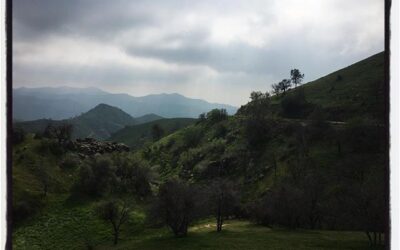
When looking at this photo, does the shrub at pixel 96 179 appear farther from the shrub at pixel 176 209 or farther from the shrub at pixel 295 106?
the shrub at pixel 295 106

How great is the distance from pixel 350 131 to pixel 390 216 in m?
79.2

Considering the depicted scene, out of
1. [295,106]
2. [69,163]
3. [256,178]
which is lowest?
[256,178]

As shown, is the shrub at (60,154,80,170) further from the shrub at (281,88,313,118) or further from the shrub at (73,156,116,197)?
the shrub at (281,88,313,118)

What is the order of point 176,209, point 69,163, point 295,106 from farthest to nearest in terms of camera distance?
point 295,106, point 69,163, point 176,209

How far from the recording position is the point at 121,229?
62.8 m

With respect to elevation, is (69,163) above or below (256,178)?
above

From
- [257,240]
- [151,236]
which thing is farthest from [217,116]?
[257,240]

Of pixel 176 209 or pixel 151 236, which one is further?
pixel 151 236

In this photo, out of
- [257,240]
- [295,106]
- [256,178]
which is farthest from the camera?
[295,106]

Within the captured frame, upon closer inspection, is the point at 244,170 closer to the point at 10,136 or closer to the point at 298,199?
the point at 298,199

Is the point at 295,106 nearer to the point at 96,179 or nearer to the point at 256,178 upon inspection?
the point at 256,178

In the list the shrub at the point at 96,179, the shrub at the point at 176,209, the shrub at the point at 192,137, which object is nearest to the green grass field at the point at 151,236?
the shrub at the point at 176,209

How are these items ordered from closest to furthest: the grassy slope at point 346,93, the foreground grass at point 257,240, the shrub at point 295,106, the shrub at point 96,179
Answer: the foreground grass at point 257,240
the shrub at point 96,179
the grassy slope at point 346,93
the shrub at point 295,106

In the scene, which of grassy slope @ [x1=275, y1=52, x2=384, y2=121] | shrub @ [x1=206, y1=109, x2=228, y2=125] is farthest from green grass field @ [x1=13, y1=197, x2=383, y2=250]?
shrub @ [x1=206, y1=109, x2=228, y2=125]
